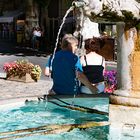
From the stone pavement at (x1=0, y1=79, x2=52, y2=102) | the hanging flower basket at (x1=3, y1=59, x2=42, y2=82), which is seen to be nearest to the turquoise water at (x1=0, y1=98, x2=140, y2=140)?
the stone pavement at (x1=0, y1=79, x2=52, y2=102)

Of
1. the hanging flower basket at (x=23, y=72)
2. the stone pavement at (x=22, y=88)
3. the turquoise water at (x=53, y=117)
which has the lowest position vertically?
the stone pavement at (x=22, y=88)

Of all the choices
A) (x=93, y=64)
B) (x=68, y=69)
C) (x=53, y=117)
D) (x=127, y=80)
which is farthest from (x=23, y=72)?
(x=127, y=80)

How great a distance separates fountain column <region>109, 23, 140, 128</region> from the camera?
18.2ft

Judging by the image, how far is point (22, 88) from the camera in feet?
51.7

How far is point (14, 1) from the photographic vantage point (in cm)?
6456

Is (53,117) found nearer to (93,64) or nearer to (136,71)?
(93,64)

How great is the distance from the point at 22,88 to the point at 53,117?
28.7 feet

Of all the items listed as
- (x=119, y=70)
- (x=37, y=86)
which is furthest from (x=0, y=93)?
(x=119, y=70)

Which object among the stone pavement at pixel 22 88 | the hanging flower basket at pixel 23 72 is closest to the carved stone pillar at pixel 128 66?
the stone pavement at pixel 22 88

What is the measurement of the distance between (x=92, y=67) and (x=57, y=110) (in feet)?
2.66

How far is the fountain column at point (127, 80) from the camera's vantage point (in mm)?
5547

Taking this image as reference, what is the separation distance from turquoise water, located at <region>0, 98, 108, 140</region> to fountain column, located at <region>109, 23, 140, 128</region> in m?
0.31

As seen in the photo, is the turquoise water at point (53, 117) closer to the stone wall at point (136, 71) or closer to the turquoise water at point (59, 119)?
the turquoise water at point (59, 119)

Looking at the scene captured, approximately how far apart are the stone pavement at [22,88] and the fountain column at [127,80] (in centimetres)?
825
